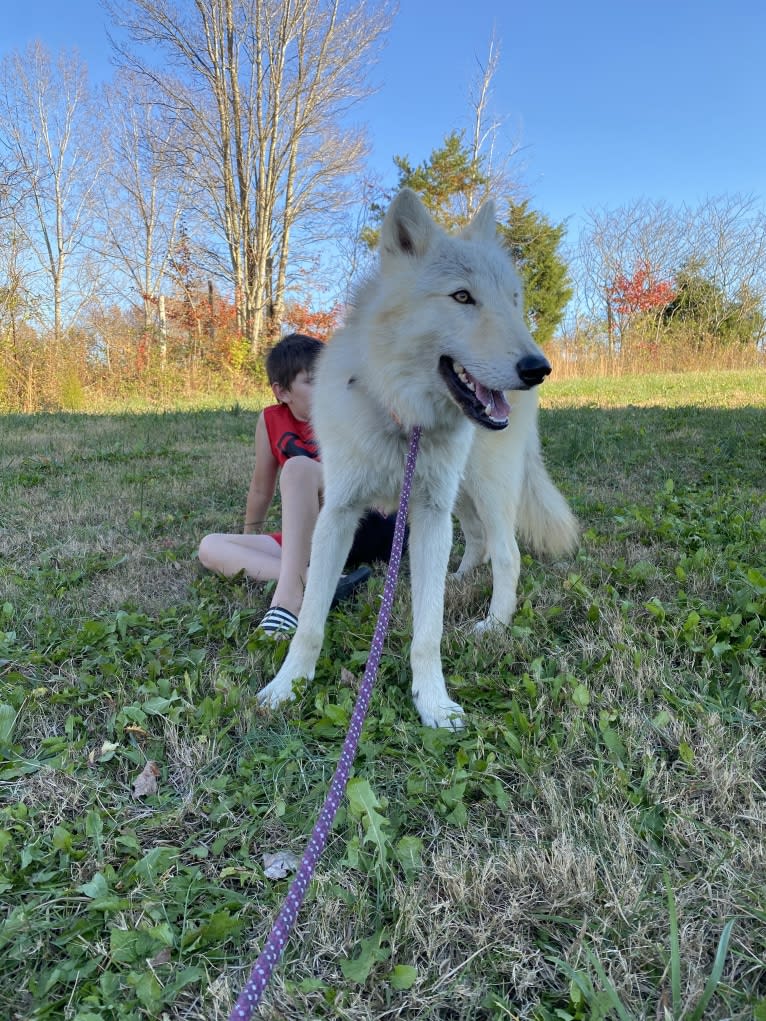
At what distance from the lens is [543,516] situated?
9.70 feet

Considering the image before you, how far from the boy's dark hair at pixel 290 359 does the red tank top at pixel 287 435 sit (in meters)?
0.17

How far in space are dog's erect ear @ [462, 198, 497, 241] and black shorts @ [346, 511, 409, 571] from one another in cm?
147

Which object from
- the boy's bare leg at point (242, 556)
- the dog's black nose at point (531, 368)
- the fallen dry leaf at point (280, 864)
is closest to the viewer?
the fallen dry leaf at point (280, 864)

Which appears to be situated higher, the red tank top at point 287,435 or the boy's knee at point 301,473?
the red tank top at point 287,435

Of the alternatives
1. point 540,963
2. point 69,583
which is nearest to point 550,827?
point 540,963

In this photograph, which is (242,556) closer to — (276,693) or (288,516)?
(288,516)

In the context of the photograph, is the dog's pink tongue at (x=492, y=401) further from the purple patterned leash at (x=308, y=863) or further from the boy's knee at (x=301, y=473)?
the boy's knee at (x=301, y=473)

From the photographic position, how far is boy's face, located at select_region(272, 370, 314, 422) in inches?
124

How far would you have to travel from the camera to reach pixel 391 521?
330 cm

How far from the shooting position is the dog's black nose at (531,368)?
1.75m

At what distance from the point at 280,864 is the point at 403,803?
326mm

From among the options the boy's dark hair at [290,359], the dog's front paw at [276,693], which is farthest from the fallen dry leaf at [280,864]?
the boy's dark hair at [290,359]

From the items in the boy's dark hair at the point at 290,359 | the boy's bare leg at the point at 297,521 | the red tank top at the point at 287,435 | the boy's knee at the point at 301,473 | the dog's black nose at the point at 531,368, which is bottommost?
the boy's bare leg at the point at 297,521

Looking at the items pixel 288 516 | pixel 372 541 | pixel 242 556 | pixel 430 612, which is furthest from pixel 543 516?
pixel 242 556
